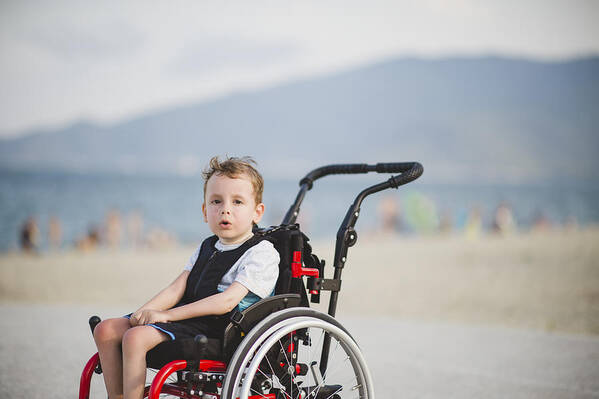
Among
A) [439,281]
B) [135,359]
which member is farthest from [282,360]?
[439,281]

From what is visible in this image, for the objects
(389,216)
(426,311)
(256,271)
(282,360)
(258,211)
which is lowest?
(426,311)

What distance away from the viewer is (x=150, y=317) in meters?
2.44

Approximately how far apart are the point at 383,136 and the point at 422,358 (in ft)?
545

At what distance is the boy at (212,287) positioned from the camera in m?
2.33

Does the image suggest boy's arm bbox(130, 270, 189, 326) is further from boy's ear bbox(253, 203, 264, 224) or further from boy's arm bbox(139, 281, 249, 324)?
boy's ear bbox(253, 203, 264, 224)

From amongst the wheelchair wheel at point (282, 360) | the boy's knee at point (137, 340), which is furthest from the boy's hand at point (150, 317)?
the wheelchair wheel at point (282, 360)

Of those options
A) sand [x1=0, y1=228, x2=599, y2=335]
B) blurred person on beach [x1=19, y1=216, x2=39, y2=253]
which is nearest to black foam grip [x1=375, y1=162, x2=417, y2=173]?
sand [x1=0, y1=228, x2=599, y2=335]

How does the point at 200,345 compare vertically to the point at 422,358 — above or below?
above

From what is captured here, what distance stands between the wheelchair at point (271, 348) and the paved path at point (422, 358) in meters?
1.46

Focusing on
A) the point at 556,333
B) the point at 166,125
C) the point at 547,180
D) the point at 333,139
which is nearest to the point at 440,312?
the point at 556,333

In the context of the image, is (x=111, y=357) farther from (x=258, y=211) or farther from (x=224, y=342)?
(x=258, y=211)

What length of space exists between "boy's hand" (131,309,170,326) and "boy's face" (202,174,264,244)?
44 centimetres

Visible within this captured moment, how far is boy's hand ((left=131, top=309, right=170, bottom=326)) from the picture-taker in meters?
2.43

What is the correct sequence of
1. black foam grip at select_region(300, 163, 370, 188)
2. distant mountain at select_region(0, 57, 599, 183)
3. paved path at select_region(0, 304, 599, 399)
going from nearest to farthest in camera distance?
black foam grip at select_region(300, 163, 370, 188) < paved path at select_region(0, 304, 599, 399) < distant mountain at select_region(0, 57, 599, 183)
